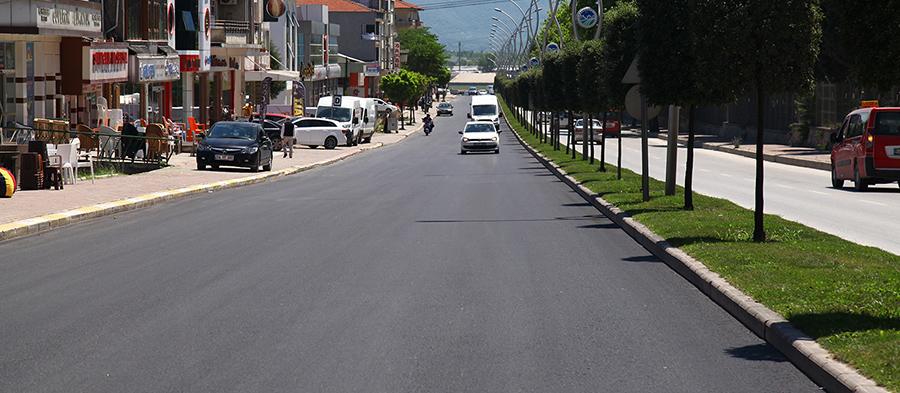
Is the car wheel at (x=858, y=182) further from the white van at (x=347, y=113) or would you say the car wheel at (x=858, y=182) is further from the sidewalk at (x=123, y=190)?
the white van at (x=347, y=113)

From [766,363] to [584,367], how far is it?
1.25 m

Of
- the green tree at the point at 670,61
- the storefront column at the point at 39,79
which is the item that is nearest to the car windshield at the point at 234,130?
the storefront column at the point at 39,79

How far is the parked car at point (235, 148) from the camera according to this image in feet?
134

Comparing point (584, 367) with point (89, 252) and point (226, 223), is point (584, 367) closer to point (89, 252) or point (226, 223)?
point (89, 252)

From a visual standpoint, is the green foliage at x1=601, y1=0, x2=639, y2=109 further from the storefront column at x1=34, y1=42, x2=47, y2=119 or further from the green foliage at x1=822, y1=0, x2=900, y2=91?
the green foliage at x1=822, y1=0, x2=900, y2=91

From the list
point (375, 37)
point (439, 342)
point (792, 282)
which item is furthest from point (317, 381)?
point (375, 37)

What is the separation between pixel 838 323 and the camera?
9.76m

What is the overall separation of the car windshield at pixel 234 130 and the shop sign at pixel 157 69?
5.76 metres

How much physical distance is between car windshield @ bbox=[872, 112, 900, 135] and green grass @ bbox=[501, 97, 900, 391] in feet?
29.0

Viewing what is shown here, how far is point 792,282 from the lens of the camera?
478 inches

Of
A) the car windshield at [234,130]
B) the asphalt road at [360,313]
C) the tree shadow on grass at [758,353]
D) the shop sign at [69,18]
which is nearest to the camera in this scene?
the asphalt road at [360,313]

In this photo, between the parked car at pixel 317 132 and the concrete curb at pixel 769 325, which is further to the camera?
the parked car at pixel 317 132

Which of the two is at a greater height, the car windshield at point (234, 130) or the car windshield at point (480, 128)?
the car windshield at point (234, 130)

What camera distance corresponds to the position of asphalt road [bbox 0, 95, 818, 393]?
28.1 feet
